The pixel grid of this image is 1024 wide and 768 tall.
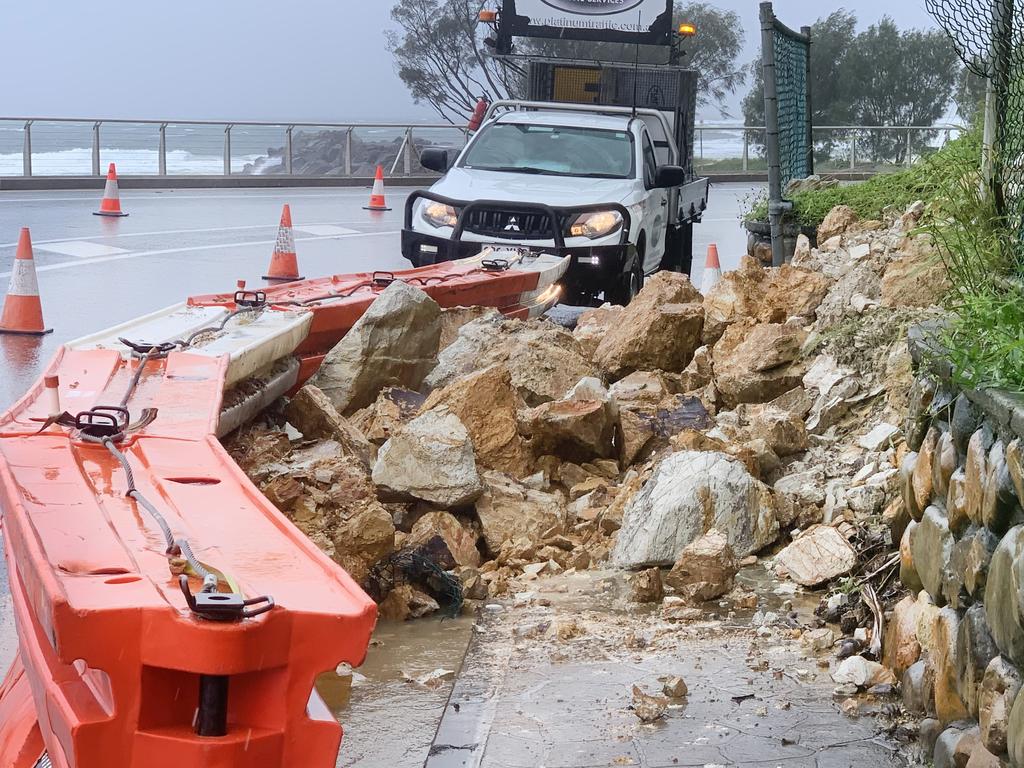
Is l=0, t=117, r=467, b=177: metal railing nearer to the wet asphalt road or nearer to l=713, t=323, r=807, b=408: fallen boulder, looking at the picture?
the wet asphalt road

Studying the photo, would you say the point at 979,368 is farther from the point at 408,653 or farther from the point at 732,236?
the point at 732,236

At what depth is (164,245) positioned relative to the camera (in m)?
18.8

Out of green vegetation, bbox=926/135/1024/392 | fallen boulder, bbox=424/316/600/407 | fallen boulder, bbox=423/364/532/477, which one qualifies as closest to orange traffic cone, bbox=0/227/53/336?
fallen boulder, bbox=424/316/600/407

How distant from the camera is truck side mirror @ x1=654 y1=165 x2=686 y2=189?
13.3m

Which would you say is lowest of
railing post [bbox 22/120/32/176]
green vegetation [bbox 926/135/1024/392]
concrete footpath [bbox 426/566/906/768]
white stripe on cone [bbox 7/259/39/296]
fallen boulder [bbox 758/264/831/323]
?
concrete footpath [bbox 426/566/906/768]

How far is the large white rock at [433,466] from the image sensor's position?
20.4ft

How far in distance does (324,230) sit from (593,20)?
6.30m

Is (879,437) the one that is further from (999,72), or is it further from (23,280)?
(23,280)

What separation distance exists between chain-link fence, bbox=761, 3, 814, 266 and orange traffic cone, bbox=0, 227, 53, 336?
617 cm

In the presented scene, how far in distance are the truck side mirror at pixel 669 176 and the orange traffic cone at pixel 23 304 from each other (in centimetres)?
Answer: 574

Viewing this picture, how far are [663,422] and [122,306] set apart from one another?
765 centimetres

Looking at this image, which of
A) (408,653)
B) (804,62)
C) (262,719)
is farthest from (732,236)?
(262,719)

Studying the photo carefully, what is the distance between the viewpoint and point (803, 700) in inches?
176

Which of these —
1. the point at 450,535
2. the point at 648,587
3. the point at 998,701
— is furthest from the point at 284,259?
the point at 998,701
